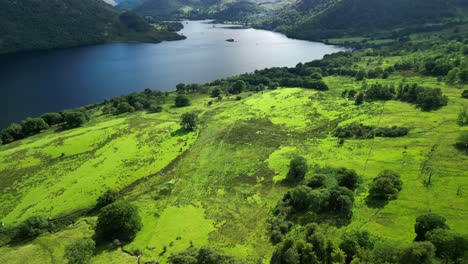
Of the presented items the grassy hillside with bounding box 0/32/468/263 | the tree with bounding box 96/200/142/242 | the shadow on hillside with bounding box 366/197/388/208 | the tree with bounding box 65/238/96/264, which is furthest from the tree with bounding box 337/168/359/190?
the tree with bounding box 65/238/96/264

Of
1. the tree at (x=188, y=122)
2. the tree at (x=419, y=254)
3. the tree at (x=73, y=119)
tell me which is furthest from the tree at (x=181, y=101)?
the tree at (x=419, y=254)

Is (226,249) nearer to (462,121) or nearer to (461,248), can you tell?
(461,248)

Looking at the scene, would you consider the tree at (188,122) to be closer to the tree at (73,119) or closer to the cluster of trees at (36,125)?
the tree at (73,119)

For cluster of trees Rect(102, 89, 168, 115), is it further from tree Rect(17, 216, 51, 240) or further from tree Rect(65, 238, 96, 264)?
tree Rect(65, 238, 96, 264)

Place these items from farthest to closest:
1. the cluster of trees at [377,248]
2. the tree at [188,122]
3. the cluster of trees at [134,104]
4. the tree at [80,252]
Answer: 1. the cluster of trees at [134,104]
2. the tree at [188,122]
3. the tree at [80,252]
4. the cluster of trees at [377,248]

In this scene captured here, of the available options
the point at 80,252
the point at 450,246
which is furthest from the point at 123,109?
the point at 450,246

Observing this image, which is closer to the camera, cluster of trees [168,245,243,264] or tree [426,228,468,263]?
tree [426,228,468,263]

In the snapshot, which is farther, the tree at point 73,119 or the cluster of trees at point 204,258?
the tree at point 73,119
